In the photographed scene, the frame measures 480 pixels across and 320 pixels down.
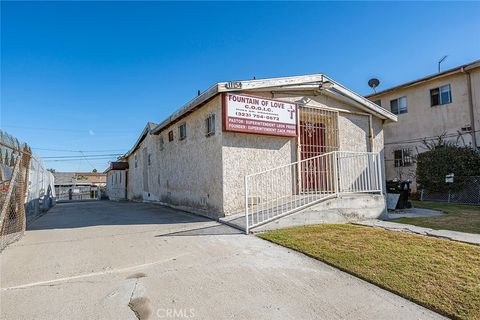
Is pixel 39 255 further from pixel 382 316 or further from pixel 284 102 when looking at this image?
pixel 284 102

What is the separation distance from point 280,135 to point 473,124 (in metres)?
13.2

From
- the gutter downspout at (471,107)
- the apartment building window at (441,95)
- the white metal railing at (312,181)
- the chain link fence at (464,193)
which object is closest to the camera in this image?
the white metal railing at (312,181)

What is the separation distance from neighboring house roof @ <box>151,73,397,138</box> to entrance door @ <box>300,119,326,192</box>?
1.18 meters

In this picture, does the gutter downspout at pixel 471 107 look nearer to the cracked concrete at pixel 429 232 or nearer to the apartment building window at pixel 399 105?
the apartment building window at pixel 399 105

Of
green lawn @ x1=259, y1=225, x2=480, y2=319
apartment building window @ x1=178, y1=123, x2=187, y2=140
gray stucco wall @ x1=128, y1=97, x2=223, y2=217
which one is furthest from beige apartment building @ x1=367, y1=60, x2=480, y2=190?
apartment building window @ x1=178, y1=123, x2=187, y2=140

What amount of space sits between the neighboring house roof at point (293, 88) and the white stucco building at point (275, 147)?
0.03 metres

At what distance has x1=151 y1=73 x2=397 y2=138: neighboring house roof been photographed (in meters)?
7.73

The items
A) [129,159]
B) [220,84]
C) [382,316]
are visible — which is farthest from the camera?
[129,159]

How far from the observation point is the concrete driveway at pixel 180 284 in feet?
9.58

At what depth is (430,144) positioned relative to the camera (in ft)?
55.8

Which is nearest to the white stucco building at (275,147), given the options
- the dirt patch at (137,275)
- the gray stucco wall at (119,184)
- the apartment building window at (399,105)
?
the dirt patch at (137,275)

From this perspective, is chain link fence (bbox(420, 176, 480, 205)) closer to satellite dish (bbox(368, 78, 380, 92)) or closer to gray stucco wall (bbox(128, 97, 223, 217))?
satellite dish (bbox(368, 78, 380, 92))

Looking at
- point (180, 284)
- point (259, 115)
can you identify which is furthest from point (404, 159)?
point (180, 284)

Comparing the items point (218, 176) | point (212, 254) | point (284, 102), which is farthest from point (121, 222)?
point (284, 102)
